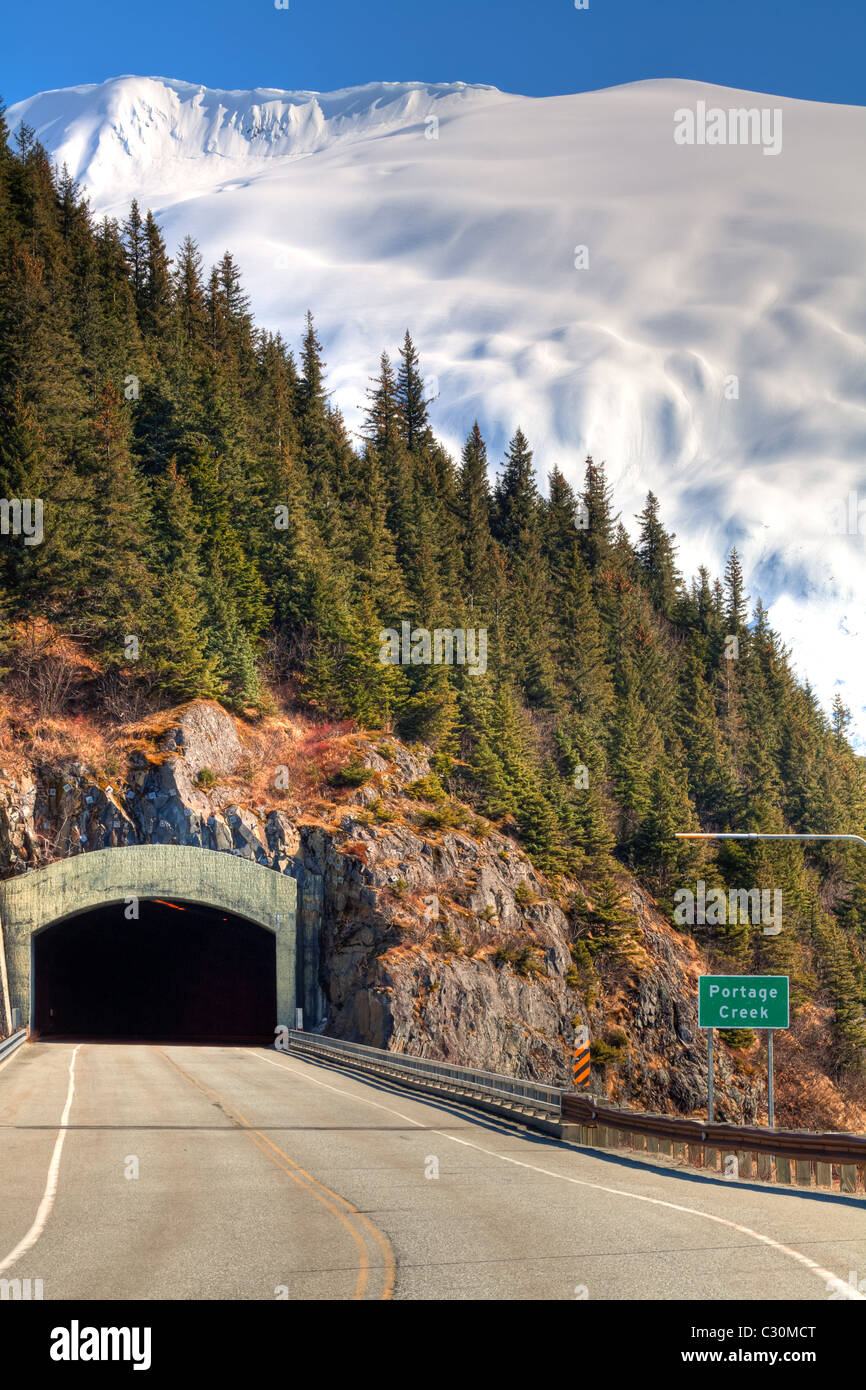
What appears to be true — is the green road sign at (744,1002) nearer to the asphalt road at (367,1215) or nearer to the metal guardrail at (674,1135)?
the metal guardrail at (674,1135)

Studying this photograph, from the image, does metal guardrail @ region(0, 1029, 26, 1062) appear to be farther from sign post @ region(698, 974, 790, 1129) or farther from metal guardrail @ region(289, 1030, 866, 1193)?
sign post @ region(698, 974, 790, 1129)

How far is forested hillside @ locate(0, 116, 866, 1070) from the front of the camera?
62.0 m

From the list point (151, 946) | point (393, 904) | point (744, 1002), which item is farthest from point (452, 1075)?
point (151, 946)

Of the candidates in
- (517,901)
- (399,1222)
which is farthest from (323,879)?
(399,1222)

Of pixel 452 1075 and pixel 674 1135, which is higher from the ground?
pixel 674 1135

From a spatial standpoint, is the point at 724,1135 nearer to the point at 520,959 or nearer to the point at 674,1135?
the point at 674,1135

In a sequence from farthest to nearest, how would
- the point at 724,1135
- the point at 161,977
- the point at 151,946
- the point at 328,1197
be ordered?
the point at 161,977, the point at 151,946, the point at 724,1135, the point at 328,1197

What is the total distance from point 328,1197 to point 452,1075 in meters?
18.2

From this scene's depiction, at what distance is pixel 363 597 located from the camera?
75000 mm

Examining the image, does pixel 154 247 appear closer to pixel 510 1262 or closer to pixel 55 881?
pixel 55 881

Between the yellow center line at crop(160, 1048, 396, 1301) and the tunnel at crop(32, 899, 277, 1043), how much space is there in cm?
3162

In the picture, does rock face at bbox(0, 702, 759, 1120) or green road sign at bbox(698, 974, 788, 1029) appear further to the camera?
rock face at bbox(0, 702, 759, 1120)

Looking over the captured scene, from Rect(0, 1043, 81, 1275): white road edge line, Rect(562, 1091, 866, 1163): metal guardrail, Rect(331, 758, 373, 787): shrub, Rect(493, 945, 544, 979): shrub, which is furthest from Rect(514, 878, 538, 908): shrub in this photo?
Rect(0, 1043, 81, 1275): white road edge line
